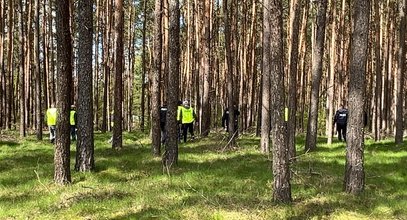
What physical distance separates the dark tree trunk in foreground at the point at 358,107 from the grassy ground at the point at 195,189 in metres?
0.39

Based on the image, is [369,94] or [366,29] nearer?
[366,29]

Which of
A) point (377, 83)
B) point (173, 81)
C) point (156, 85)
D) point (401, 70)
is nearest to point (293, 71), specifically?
point (173, 81)

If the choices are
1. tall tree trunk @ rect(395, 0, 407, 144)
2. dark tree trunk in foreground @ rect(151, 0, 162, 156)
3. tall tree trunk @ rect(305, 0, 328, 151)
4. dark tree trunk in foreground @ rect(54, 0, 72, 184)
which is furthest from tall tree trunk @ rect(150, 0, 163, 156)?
tall tree trunk @ rect(395, 0, 407, 144)

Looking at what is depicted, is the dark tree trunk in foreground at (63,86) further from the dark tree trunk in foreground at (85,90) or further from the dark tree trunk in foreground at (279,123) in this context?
the dark tree trunk in foreground at (279,123)

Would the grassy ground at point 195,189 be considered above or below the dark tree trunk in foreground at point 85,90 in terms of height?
below

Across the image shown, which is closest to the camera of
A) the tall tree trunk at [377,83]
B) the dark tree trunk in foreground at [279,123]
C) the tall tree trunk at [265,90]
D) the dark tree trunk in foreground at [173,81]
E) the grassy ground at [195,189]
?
the grassy ground at [195,189]

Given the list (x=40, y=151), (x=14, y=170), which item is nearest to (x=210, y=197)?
(x=14, y=170)

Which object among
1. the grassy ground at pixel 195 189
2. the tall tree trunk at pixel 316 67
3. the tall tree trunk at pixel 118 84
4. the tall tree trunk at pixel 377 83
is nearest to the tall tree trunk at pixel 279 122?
the grassy ground at pixel 195 189

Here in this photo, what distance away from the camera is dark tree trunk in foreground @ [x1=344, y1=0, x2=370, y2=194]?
10.0m

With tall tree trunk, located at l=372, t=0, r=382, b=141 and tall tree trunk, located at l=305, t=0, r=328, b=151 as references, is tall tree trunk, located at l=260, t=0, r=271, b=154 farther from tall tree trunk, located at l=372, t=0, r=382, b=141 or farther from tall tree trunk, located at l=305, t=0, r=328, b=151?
tall tree trunk, located at l=372, t=0, r=382, b=141

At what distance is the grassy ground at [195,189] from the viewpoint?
8284mm

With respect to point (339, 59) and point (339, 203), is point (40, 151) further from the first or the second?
point (339, 59)

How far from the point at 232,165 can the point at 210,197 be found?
157 inches

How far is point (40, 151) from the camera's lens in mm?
16312
